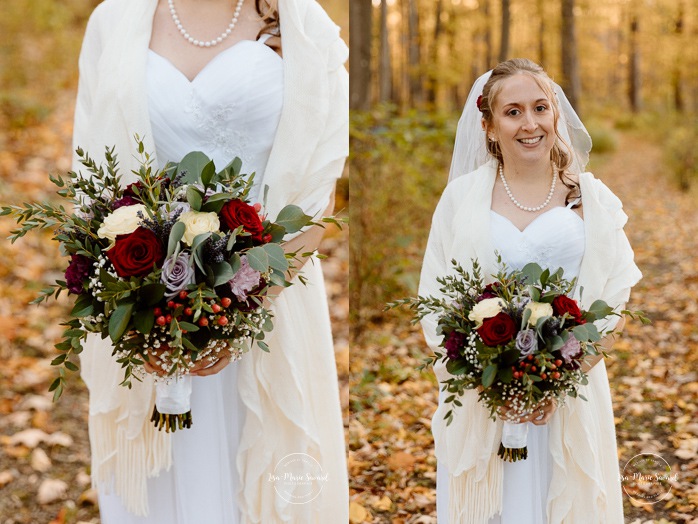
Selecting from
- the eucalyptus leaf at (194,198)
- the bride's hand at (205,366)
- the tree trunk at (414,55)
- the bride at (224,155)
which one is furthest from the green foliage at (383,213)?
the eucalyptus leaf at (194,198)

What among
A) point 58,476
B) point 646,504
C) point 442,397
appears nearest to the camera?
point 442,397

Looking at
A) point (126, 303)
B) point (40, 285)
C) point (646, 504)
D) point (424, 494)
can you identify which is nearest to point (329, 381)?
point (126, 303)

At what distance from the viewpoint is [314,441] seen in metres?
2.77

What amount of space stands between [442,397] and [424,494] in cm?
109

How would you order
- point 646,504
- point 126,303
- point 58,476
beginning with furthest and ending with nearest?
point 58,476 < point 646,504 < point 126,303

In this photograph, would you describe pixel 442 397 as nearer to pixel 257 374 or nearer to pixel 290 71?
pixel 257 374

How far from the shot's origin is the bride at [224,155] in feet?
8.18

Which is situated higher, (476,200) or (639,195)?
(639,195)

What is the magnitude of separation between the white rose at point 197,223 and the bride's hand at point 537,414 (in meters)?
1.12

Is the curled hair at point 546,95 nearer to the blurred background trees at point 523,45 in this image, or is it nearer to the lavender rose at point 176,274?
the lavender rose at point 176,274

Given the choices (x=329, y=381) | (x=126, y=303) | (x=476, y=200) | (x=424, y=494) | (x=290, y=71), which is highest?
(x=290, y=71)

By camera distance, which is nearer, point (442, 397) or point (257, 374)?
point (257, 374)

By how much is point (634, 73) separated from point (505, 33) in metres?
3.21

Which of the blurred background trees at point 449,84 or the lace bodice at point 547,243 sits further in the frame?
the blurred background trees at point 449,84
